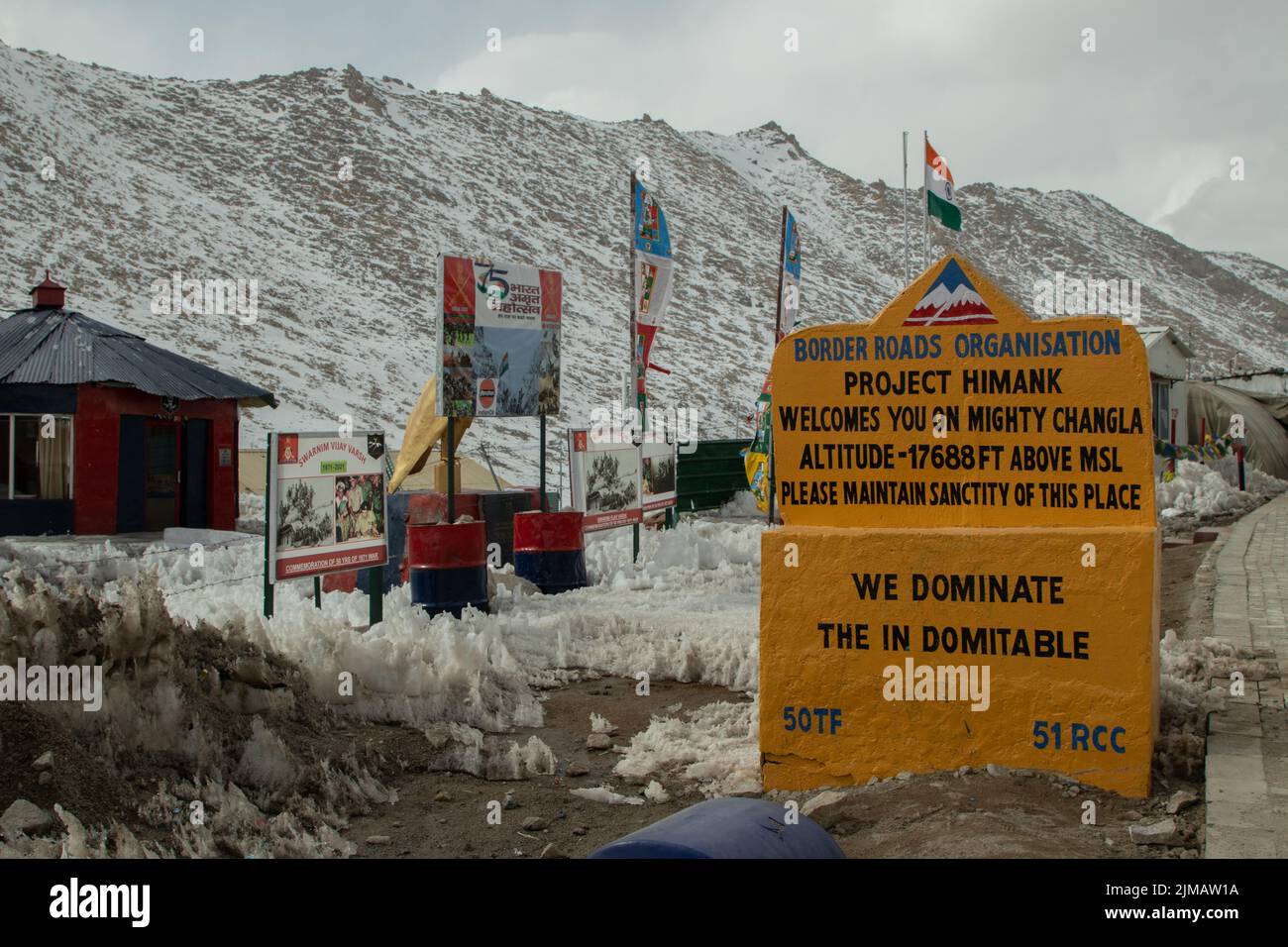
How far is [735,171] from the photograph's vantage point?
377 feet

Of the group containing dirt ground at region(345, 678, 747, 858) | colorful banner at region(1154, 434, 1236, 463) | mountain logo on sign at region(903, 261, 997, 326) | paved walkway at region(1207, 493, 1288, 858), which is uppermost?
colorful banner at region(1154, 434, 1236, 463)

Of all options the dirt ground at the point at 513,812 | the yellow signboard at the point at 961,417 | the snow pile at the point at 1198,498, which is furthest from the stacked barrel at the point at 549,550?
the snow pile at the point at 1198,498

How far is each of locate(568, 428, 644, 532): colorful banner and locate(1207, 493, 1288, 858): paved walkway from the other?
7.12 m

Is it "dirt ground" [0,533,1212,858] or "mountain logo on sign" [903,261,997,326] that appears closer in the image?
"dirt ground" [0,533,1212,858]

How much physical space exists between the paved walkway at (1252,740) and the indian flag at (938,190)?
24.7ft

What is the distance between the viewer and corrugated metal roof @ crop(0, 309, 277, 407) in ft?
68.6

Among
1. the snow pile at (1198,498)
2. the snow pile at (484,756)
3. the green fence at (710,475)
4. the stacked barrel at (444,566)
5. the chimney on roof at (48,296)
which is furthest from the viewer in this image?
the green fence at (710,475)

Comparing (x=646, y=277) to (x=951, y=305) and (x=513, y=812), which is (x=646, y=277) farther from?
(x=513, y=812)

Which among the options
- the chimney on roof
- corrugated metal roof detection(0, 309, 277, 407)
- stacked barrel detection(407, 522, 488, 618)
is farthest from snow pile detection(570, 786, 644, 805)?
the chimney on roof

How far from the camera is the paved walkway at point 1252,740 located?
4.37 m

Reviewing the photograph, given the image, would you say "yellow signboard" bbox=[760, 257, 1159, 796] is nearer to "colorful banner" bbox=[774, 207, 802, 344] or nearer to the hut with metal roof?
"colorful banner" bbox=[774, 207, 802, 344]

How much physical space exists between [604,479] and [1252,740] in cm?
979

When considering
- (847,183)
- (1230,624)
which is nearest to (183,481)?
(1230,624)

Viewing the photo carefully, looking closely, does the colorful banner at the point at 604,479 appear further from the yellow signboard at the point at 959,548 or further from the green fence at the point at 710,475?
the green fence at the point at 710,475
